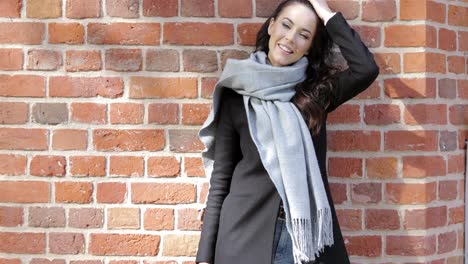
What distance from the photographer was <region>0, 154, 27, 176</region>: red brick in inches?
116

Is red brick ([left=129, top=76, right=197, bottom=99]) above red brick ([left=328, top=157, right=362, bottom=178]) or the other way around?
above

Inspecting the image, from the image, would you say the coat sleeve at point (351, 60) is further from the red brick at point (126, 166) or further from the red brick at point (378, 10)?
the red brick at point (126, 166)

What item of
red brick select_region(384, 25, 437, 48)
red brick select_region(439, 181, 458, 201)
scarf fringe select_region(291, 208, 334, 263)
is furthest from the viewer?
red brick select_region(439, 181, 458, 201)

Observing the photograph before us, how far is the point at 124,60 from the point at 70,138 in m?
0.40

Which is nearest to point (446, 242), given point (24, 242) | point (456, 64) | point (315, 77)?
point (456, 64)

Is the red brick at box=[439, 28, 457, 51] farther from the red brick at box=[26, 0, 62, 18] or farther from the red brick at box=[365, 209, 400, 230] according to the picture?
the red brick at box=[26, 0, 62, 18]

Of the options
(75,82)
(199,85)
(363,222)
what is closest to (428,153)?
(363,222)

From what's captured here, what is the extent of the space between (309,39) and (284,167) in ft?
1.70

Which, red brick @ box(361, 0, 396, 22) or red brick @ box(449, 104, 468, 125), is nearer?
red brick @ box(361, 0, 396, 22)

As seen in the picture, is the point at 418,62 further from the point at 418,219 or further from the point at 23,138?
the point at 23,138

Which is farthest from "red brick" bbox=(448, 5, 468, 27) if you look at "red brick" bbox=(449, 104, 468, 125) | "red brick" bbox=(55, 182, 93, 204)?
"red brick" bbox=(55, 182, 93, 204)

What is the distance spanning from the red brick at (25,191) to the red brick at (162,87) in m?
0.55

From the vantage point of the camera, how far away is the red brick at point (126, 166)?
2.94 m

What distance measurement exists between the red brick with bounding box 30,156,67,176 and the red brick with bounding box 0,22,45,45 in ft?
1.63
